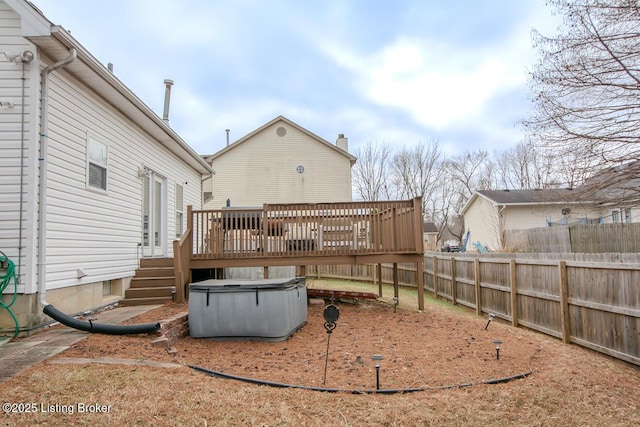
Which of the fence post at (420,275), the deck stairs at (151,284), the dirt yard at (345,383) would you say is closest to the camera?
the dirt yard at (345,383)

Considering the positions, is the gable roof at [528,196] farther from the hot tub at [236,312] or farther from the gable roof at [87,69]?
the gable roof at [87,69]

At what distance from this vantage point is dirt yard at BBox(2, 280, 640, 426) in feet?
10.8

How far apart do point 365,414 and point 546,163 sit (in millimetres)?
7513

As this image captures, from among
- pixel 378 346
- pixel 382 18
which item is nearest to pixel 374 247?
pixel 378 346

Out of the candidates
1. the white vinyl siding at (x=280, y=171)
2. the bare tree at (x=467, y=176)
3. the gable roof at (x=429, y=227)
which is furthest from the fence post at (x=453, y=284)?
the gable roof at (x=429, y=227)

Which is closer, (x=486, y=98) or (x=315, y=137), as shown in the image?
(x=486, y=98)

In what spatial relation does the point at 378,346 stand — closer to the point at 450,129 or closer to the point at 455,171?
the point at 450,129

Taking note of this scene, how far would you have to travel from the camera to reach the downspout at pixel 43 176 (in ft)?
18.0

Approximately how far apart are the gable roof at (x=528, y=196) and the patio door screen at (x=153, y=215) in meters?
8.97

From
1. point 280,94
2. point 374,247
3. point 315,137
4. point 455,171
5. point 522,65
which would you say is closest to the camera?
point 522,65

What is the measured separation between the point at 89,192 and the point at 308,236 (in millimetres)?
4166

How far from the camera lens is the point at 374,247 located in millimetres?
8836

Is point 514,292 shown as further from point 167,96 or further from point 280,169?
point 280,169

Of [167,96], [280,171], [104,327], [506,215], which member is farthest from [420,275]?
[506,215]
